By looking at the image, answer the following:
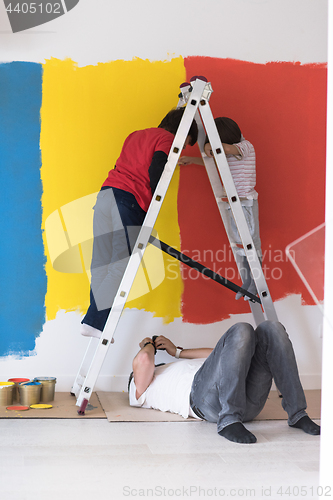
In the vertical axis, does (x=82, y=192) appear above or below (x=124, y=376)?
above

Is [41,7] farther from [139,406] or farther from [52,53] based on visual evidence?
[139,406]

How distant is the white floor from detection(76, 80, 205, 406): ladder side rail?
0.72ft

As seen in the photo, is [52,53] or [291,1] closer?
[52,53]

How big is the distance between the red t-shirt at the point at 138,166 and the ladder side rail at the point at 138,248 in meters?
0.20

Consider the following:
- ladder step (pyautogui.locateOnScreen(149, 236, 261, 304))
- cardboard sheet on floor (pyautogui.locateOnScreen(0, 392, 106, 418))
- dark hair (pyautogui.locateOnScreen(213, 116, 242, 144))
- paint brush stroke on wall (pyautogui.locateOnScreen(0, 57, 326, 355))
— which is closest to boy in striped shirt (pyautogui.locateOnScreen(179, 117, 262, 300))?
dark hair (pyautogui.locateOnScreen(213, 116, 242, 144))

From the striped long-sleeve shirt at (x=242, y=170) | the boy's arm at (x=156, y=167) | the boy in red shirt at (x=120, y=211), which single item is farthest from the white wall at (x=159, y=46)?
the boy's arm at (x=156, y=167)

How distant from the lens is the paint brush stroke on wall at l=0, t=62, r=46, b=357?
2607 millimetres

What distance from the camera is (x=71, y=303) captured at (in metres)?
2.66

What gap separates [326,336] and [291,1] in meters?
2.56

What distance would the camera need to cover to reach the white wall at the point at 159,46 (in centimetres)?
262

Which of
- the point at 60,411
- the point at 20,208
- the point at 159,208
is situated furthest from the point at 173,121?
the point at 60,411

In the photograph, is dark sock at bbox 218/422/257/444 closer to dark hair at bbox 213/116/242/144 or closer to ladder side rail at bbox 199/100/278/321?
ladder side rail at bbox 199/100/278/321

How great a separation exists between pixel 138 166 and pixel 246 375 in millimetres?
1162

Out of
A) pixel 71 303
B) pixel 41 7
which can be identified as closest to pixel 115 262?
pixel 71 303
